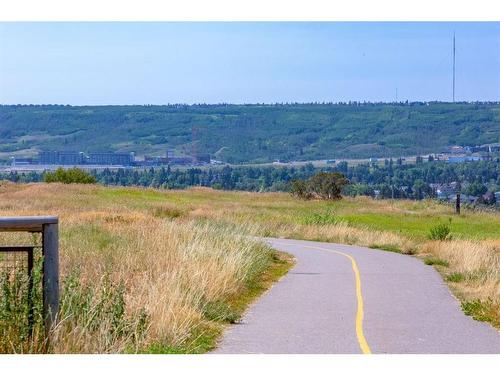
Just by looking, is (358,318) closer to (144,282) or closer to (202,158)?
(144,282)

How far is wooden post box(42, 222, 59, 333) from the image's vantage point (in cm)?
1011

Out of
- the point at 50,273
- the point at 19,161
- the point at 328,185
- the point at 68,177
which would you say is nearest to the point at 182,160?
the point at 19,161

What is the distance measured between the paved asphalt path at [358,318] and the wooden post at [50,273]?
2.46m

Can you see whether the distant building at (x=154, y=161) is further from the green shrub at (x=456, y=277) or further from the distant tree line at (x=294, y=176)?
the green shrub at (x=456, y=277)

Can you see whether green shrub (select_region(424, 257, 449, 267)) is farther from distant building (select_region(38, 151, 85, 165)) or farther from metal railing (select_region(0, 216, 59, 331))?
distant building (select_region(38, 151, 85, 165))

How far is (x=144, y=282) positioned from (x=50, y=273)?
417 cm

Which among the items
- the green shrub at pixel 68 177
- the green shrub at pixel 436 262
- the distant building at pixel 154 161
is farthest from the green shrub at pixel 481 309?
the distant building at pixel 154 161

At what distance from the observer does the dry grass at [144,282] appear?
432 inches

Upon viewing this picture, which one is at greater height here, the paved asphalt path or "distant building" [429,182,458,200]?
the paved asphalt path

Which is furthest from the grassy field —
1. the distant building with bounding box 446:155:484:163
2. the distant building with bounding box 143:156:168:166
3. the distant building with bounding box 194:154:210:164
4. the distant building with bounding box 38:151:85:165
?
the distant building with bounding box 194:154:210:164

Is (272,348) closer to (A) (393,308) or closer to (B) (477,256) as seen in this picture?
(A) (393,308)

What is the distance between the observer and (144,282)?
14328 mm

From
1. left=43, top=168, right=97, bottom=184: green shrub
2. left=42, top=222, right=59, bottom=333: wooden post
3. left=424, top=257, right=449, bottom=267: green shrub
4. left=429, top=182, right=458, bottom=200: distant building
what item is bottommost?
left=429, top=182, right=458, bottom=200: distant building

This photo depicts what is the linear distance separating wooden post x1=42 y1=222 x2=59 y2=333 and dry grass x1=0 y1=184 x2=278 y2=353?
0.15 meters
